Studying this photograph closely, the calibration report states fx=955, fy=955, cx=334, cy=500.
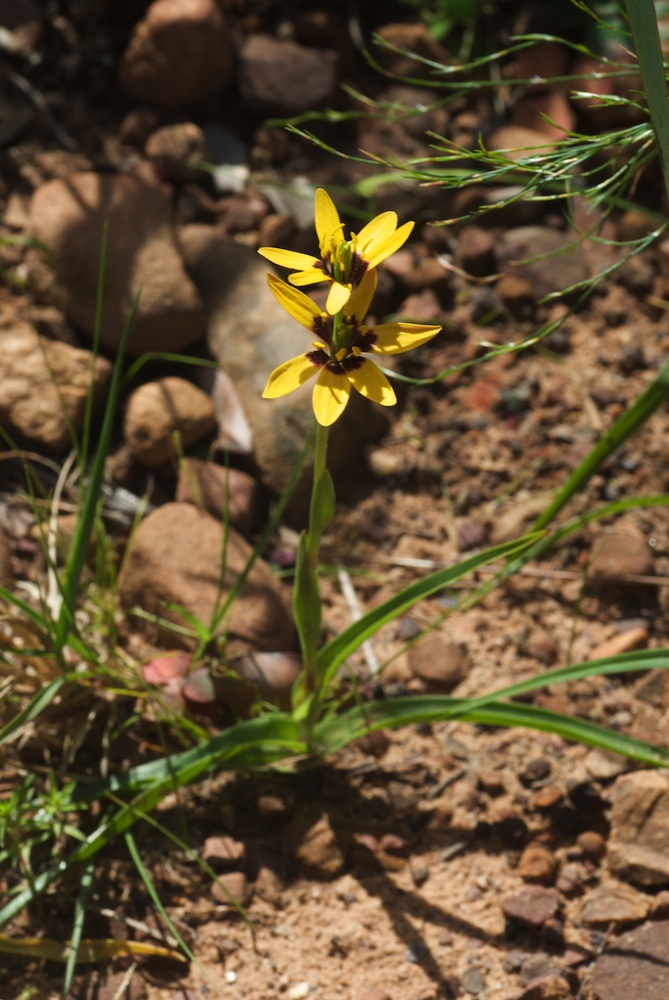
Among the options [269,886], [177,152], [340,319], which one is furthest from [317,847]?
[177,152]

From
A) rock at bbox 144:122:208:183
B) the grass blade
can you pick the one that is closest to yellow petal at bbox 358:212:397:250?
the grass blade

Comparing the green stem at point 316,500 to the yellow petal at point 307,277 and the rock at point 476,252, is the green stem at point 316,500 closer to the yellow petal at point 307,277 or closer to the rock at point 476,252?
the yellow petal at point 307,277

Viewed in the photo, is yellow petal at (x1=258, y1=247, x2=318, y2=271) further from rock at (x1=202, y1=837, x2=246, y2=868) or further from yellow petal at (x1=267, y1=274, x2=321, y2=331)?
rock at (x1=202, y1=837, x2=246, y2=868)

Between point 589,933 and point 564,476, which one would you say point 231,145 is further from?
point 589,933

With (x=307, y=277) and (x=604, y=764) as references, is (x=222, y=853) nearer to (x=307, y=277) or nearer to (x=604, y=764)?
(x=604, y=764)

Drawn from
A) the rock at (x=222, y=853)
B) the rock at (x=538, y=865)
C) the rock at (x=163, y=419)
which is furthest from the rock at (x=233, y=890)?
the rock at (x=163, y=419)
